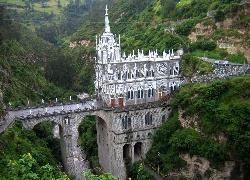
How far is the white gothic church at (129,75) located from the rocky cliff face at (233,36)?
1268 cm

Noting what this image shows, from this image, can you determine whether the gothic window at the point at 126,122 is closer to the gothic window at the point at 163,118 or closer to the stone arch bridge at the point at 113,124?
the stone arch bridge at the point at 113,124

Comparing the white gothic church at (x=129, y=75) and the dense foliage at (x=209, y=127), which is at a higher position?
the white gothic church at (x=129, y=75)

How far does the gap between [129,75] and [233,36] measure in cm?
2224

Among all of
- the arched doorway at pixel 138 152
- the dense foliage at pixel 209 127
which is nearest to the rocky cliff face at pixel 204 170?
the dense foliage at pixel 209 127

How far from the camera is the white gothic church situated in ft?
155

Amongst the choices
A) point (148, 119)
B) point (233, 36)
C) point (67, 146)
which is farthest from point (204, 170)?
point (233, 36)

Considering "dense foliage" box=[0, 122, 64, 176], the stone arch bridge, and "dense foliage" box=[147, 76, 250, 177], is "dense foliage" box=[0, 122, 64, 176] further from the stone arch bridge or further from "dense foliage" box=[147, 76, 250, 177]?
"dense foliage" box=[147, 76, 250, 177]

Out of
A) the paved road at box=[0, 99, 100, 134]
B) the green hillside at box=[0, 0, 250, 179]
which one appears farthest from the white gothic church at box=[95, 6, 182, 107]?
the green hillside at box=[0, 0, 250, 179]

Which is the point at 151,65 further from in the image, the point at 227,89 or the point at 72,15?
the point at 72,15

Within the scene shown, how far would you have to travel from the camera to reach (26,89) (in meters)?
65.8

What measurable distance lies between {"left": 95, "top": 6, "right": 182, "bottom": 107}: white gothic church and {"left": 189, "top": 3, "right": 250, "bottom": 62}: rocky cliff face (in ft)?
41.6

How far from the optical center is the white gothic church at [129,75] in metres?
47.2

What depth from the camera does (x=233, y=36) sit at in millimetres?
57438

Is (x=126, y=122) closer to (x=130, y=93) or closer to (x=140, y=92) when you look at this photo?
(x=130, y=93)
